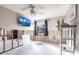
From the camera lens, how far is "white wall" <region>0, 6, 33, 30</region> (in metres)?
2.21

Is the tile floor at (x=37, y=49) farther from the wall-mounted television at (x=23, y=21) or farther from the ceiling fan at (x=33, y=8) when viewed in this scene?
the ceiling fan at (x=33, y=8)

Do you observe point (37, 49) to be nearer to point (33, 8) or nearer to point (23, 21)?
point (23, 21)

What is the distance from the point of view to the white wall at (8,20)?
2.21 meters

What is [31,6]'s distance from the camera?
1.98 metres

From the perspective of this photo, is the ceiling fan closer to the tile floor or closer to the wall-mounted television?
the wall-mounted television

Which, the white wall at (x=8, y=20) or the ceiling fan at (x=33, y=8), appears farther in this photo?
the white wall at (x=8, y=20)

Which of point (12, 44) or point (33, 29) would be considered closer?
point (33, 29)

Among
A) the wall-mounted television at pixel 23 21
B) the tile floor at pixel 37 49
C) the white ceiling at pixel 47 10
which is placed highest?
the white ceiling at pixel 47 10

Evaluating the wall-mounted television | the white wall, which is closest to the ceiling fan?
the wall-mounted television

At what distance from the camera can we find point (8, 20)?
244 centimetres

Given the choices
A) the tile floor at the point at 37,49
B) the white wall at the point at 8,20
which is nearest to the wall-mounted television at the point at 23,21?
the white wall at the point at 8,20
